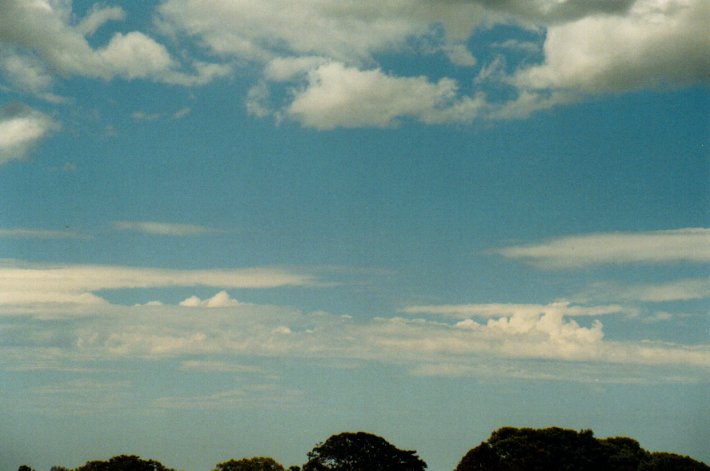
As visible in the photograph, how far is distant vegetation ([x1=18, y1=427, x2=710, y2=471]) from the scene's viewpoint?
9488 cm

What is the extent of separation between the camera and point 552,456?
9569cm

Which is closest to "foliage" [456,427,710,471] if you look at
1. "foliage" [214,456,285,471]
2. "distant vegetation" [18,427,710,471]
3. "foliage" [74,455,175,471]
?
"distant vegetation" [18,427,710,471]

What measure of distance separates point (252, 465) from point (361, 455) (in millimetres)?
19139

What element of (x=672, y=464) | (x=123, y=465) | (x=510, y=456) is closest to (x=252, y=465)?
(x=123, y=465)

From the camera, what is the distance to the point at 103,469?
104750 millimetres

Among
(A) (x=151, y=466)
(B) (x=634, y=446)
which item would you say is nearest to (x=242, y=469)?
(A) (x=151, y=466)

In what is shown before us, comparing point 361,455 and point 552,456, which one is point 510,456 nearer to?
point 552,456

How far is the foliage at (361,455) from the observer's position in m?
100

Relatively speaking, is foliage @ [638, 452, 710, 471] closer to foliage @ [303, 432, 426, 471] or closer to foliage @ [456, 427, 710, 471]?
foliage @ [456, 427, 710, 471]

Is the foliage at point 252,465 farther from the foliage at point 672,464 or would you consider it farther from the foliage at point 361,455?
the foliage at point 672,464

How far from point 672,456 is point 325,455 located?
4332cm

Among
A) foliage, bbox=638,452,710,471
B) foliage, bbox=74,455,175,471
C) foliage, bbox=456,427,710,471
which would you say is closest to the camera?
foliage, bbox=638,452,710,471

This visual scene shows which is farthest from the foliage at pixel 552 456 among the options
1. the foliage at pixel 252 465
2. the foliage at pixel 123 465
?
the foliage at pixel 123 465

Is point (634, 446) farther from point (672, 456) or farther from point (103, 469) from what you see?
point (103, 469)
